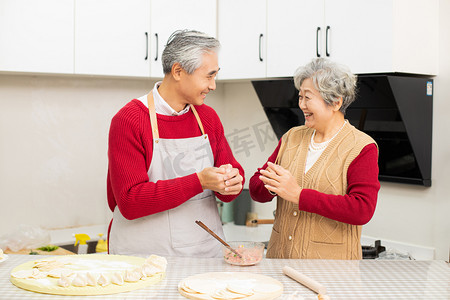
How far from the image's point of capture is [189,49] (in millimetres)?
1753

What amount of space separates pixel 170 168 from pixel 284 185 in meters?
0.39

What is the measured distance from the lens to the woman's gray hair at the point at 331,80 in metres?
1.85

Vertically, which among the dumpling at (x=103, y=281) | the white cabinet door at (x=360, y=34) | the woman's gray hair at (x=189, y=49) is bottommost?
the dumpling at (x=103, y=281)

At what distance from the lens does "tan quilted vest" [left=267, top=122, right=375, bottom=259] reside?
1.81 metres

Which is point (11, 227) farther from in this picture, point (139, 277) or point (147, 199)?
point (139, 277)

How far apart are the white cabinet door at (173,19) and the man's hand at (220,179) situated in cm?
138

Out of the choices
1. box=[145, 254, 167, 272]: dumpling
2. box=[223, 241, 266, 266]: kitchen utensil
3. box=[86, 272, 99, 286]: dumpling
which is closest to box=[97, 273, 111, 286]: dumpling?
box=[86, 272, 99, 286]: dumpling

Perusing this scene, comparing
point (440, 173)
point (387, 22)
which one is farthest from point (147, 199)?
point (440, 173)

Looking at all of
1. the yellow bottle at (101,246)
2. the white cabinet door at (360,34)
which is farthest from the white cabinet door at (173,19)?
the yellow bottle at (101,246)

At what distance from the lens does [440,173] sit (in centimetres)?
257

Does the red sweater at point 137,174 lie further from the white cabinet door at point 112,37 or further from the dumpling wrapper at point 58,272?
the white cabinet door at point 112,37

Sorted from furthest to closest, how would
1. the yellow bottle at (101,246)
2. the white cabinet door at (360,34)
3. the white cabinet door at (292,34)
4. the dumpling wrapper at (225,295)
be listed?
the yellow bottle at (101,246), the white cabinet door at (292,34), the white cabinet door at (360,34), the dumpling wrapper at (225,295)

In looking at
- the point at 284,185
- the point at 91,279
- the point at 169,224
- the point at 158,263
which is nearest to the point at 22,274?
the point at 91,279

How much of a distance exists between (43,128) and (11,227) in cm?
58
